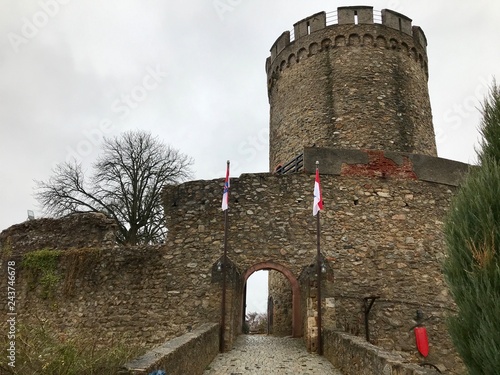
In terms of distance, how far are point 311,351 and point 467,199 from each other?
19.5 feet

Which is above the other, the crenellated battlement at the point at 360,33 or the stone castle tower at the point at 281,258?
the crenellated battlement at the point at 360,33

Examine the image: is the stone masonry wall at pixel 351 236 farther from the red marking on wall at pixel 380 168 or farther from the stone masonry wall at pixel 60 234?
the stone masonry wall at pixel 60 234

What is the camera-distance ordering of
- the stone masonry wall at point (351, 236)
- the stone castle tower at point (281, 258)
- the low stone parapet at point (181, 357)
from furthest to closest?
1. the stone masonry wall at point (351, 236)
2. the stone castle tower at point (281, 258)
3. the low stone parapet at point (181, 357)

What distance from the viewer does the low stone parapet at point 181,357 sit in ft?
15.1

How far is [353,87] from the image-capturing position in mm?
15531

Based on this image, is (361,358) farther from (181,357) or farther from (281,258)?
(281,258)

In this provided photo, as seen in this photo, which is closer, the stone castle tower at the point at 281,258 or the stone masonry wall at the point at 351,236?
the stone castle tower at the point at 281,258

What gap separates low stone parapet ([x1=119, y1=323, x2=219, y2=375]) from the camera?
4.60 m

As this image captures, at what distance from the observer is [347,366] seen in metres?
7.06

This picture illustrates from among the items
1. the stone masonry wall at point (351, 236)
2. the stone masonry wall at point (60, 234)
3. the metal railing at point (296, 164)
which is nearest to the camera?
the stone masonry wall at point (351, 236)

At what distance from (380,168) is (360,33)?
6657mm

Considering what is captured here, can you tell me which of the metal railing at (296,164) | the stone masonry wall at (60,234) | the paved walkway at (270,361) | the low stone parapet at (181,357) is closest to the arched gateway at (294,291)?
the paved walkway at (270,361)

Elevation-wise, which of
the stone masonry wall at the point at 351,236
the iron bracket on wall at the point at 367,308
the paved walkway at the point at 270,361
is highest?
the stone masonry wall at the point at 351,236

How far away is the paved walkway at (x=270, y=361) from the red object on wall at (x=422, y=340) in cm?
278
